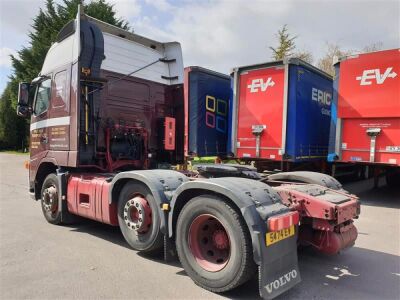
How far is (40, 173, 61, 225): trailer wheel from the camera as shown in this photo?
20.3 ft

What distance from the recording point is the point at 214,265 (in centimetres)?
368

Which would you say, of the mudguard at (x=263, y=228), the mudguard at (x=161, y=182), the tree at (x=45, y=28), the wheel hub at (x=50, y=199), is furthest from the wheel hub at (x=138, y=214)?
the tree at (x=45, y=28)

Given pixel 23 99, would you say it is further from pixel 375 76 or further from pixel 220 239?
pixel 375 76

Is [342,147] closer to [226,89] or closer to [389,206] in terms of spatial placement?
[389,206]

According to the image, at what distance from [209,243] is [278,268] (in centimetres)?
81

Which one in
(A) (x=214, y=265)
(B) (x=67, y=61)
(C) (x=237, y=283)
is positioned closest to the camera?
(C) (x=237, y=283)

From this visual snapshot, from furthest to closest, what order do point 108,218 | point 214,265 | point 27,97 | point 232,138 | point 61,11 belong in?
point 61,11, point 232,138, point 27,97, point 108,218, point 214,265

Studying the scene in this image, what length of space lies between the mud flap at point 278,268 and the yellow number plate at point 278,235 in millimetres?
33

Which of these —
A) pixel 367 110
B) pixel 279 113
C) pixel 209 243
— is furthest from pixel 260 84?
pixel 209 243

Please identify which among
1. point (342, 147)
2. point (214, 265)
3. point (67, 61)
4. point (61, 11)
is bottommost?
point (214, 265)

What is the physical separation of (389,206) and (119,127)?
21.7ft

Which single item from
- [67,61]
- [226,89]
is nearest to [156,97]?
[67,61]

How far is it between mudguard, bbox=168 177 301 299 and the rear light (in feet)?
0.18

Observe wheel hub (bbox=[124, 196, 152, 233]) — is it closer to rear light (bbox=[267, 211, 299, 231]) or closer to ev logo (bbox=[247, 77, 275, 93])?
rear light (bbox=[267, 211, 299, 231])
